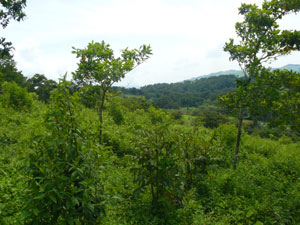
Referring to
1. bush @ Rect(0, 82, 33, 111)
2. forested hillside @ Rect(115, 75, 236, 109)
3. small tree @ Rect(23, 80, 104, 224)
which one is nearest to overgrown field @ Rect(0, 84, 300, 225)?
small tree @ Rect(23, 80, 104, 224)

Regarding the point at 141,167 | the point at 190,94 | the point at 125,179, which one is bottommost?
the point at 125,179

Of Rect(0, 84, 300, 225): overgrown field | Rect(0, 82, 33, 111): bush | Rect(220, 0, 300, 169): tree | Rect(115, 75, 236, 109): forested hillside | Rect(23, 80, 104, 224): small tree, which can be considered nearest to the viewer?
Rect(23, 80, 104, 224): small tree

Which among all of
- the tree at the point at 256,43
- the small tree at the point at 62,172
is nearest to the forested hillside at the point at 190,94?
the tree at the point at 256,43

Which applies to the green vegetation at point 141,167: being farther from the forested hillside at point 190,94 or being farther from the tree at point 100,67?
the forested hillside at point 190,94

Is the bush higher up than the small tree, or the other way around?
the bush

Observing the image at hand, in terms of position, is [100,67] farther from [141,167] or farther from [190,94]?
[190,94]

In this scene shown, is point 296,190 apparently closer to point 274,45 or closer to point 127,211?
point 274,45

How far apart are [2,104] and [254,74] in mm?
12554

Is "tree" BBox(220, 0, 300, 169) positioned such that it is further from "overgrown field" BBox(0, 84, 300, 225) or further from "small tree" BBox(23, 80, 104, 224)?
"small tree" BBox(23, 80, 104, 224)

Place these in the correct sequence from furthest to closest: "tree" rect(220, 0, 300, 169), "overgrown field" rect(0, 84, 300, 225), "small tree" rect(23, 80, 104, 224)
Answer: "tree" rect(220, 0, 300, 169) < "overgrown field" rect(0, 84, 300, 225) < "small tree" rect(23, 80, 104, 224)

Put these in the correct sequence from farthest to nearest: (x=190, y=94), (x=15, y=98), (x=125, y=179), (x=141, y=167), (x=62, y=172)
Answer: (x=190, y=94) → (x=15, y=98) → (x=125, y=179) → (x=141, y=167) → (x=62, y=172)

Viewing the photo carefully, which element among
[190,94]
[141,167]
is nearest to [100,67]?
[141,167]

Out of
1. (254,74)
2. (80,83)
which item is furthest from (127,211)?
(254,74)

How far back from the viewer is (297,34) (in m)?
6.39
